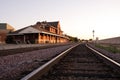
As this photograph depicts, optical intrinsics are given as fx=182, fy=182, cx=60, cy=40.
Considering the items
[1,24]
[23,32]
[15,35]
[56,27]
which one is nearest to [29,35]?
[23,32]

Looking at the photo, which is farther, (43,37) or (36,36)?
(43,37)

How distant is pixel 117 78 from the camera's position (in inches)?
174

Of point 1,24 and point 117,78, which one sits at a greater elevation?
point 1,24

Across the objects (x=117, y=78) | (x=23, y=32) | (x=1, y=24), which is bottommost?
(x=117, y=78)

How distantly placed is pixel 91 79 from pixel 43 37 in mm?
52060

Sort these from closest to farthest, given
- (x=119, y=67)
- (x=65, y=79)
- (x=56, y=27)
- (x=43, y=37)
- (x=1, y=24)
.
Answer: (x=65, y=79), (x=119, y=67), (x=43, y=37), (x=56, y=27), (x=1, y=24)

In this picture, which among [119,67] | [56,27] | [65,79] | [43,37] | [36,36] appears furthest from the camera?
[56,27]

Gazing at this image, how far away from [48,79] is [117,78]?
66.1 inches

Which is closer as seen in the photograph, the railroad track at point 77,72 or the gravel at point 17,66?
the railroad track at point 77,72

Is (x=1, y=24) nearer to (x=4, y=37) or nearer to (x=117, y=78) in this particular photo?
(x=4, y=37)

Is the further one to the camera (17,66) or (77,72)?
(17,66)

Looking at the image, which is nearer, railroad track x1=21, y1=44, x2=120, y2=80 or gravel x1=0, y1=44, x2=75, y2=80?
railroad track x1=21, y1=44, x2=120, y2=80

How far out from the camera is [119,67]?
5562mm

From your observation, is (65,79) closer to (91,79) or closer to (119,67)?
(91,79)
